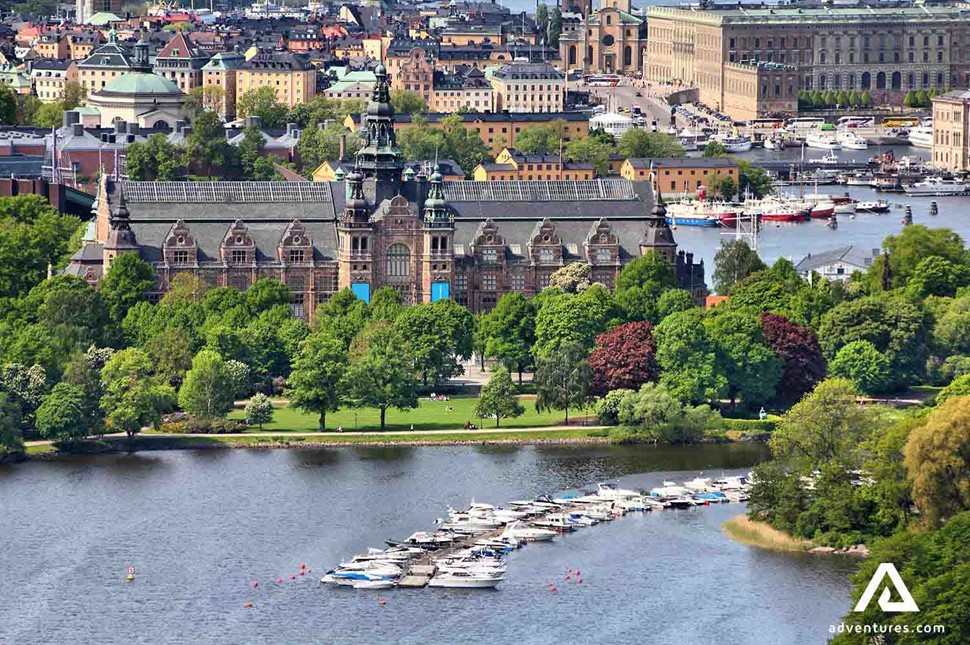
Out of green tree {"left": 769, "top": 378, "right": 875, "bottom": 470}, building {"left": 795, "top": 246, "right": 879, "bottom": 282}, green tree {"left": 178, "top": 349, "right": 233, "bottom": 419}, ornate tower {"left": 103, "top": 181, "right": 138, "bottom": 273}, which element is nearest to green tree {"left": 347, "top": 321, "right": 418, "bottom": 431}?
green tree {"left": 178, "top": 349, "right": 233, "bottom": 419}

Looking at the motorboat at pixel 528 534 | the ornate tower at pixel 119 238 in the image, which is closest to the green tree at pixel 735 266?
the ornate tower at pixel 119 238

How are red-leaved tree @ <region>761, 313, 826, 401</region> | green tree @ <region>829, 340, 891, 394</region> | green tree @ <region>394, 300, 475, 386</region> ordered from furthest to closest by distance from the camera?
green tree @ <region>394, 300, 475, 386</region> < green tree @ <region>829, 340, 891, 394</region> < red-leaved tree @ <region>761, 313, 826, 401</region>

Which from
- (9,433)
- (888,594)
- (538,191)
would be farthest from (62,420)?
(888,594)

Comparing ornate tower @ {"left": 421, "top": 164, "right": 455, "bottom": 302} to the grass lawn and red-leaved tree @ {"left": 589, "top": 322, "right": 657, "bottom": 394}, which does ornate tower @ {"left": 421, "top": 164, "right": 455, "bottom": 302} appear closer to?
the grass lawn

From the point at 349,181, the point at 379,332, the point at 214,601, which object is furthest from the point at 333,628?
the point at 349,181

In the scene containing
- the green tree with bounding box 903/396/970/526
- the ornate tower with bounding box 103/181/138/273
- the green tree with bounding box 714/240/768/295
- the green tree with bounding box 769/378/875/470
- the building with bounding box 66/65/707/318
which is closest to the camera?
the green tree with bounding box 903/396/970/526

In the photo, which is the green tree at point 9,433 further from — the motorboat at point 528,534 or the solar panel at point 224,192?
the solar panel at point 224,192
